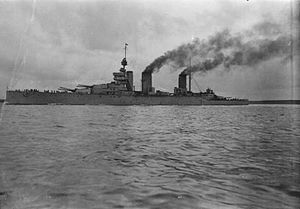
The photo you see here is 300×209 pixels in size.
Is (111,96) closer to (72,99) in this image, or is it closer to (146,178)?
(72,99)

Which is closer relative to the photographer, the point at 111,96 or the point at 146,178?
the point at 146,178

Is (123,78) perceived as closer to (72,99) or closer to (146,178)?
(72,99)

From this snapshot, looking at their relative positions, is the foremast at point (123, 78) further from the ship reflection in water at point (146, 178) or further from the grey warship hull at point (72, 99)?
the ship reflection in water at point (146, 178)

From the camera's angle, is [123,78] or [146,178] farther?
[123,78]

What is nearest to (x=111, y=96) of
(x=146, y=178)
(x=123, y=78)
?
(x=123, y=78)

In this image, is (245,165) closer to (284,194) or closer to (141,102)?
(284,194)

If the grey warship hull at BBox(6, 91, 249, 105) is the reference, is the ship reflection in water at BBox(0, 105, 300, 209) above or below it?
below

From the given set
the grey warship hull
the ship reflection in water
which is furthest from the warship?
the ship reflection in water

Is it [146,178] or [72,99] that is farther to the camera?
[72,99]

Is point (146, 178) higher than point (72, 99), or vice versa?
point (72, 99)

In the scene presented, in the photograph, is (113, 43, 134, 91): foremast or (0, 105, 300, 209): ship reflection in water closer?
(0, 105, 300, 209): ship reflection in water

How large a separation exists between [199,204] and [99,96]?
199 feet

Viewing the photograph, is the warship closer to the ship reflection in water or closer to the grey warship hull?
the grey warship hull

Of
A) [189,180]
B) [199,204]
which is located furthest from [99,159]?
[199,204]
